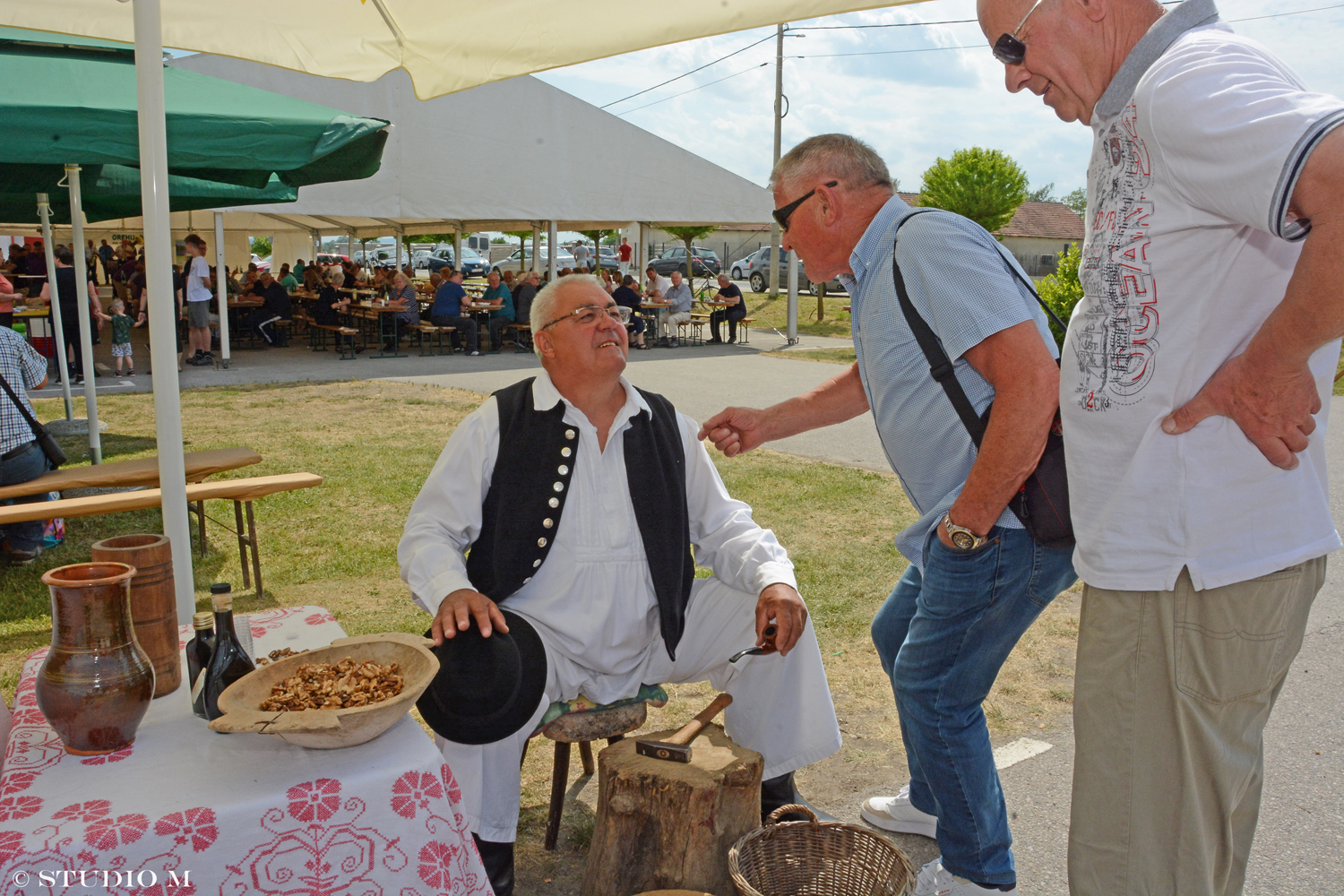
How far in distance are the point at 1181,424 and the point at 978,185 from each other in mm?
36348

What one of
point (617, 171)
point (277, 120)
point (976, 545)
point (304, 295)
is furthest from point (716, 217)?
point (976, 545)

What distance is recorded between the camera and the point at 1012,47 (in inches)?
68.3

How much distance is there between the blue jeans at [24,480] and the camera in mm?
5164

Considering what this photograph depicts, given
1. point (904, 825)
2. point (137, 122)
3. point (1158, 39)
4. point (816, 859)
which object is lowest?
point (904, 825)

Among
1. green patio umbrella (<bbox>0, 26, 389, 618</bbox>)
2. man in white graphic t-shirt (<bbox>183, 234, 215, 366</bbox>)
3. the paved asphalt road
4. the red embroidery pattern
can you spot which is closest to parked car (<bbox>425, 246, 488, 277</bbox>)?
man in white graphic t-shirt (<bbox>183, 234, 215, 366</bbox>)

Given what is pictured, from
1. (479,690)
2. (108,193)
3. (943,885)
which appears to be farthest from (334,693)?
(108,193)

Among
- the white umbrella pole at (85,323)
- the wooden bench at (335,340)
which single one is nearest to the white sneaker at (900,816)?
the white umbrella pole at (85,323)

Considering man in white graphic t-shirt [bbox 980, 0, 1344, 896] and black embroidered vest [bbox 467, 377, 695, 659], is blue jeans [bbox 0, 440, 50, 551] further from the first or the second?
man in white graphic t-shirt [bbox 980, 0, 1344, 896]

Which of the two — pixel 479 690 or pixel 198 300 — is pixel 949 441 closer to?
pixel 479 690

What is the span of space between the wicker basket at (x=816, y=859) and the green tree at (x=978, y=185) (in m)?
34.7

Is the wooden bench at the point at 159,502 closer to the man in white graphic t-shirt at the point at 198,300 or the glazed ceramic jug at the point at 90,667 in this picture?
the glazed ceramic jug at the point at 90,667

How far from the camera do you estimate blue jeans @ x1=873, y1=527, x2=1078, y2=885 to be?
88.0 inches

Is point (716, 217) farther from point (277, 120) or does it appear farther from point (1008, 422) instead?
point (1008, 422)

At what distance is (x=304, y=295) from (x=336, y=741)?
22.9 meters
